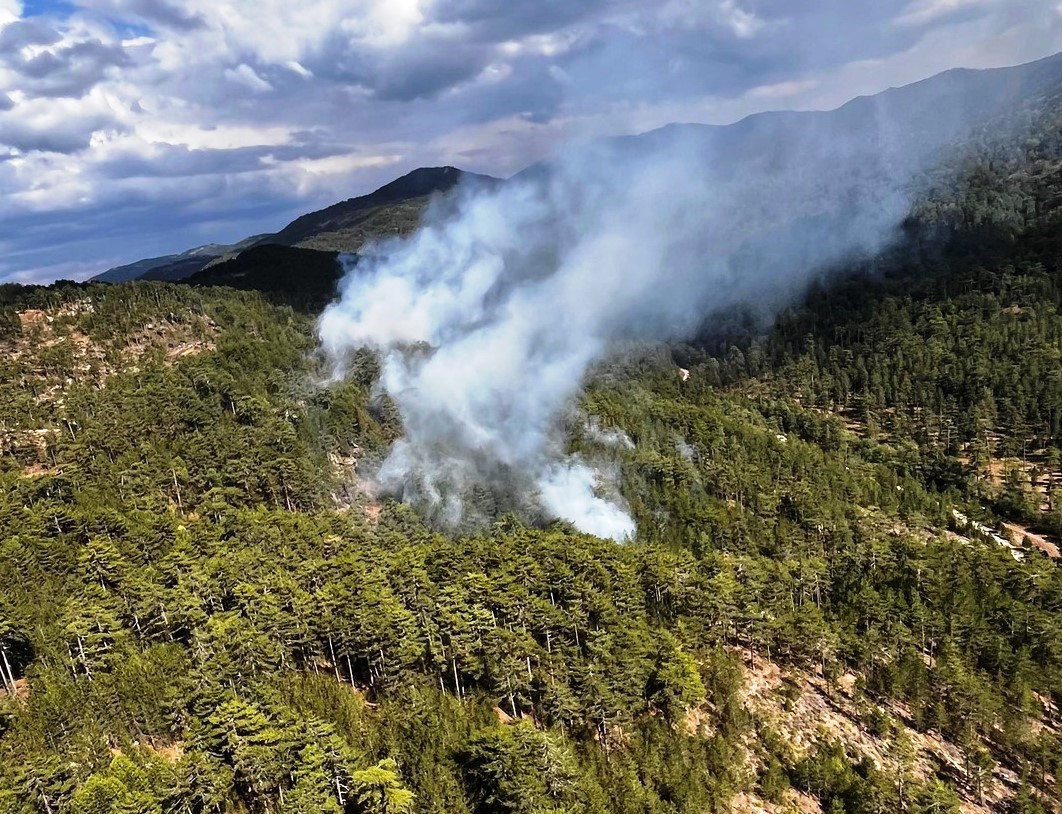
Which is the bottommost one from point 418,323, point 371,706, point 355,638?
point 371,706

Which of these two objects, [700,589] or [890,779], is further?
[700,589]

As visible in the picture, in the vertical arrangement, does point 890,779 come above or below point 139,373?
below

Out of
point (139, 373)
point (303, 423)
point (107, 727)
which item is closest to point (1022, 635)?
point (107, 727)

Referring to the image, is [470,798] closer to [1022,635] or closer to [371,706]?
[371,706]

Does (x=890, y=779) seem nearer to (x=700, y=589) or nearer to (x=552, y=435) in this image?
(x=700, y=589)

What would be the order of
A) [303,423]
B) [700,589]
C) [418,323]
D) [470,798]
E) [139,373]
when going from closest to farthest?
[470,798] → [700,589] → [303,423] → [139,373] → [418,323]

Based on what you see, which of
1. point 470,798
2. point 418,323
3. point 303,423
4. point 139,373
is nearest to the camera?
point 470,798
